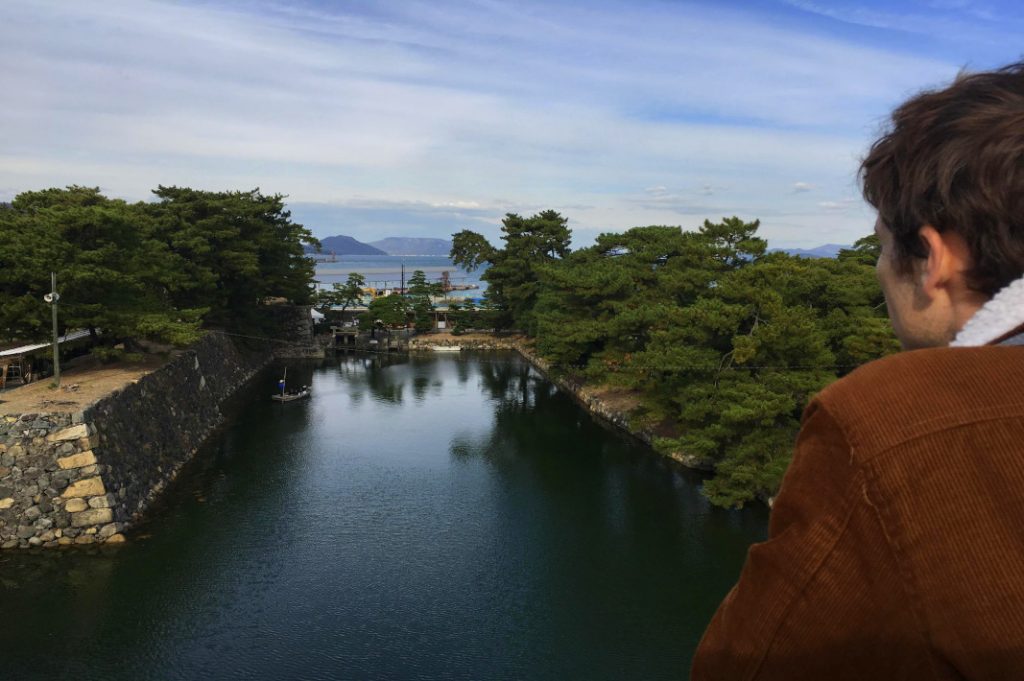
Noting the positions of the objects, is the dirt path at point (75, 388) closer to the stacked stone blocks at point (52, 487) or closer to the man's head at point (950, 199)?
the stacked stone blocks at point (52, 487)

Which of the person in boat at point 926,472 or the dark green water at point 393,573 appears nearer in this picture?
the person in boat at point 926,472

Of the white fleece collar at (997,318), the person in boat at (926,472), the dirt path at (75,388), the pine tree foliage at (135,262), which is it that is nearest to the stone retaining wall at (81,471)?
the dirt path at (75,388)

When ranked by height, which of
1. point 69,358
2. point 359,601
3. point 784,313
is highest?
point 784,313

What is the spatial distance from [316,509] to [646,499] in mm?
4895

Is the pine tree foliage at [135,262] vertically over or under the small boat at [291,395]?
over

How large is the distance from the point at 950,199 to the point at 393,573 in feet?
25.3

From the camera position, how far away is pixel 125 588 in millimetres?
7230

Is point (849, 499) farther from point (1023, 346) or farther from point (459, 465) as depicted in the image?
point (459, 465)

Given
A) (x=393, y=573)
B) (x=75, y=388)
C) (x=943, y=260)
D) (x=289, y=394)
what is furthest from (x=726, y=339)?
(x=289, y=394)

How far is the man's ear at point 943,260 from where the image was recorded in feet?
2.15

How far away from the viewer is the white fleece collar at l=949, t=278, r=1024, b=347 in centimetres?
58

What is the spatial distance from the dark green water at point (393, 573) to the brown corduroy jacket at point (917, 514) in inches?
234

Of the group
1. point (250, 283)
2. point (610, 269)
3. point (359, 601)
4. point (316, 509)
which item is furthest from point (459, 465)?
point (250, 283)

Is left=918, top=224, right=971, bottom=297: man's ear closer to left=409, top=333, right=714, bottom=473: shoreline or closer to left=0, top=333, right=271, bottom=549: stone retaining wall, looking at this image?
left=0, top=333, right=271, bottom=549: stone retaining wall
